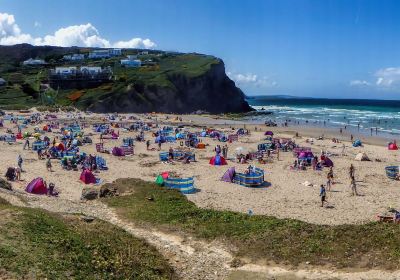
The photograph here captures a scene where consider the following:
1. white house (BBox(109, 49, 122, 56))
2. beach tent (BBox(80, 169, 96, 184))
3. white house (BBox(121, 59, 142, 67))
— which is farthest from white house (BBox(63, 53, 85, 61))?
beach tent (BBox(80, 169, 96, 184))

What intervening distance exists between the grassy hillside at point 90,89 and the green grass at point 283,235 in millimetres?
89846

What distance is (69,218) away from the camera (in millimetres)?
17062

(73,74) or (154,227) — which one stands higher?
(73,74)

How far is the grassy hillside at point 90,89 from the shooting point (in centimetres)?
10894

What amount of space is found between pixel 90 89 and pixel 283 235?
106 meters

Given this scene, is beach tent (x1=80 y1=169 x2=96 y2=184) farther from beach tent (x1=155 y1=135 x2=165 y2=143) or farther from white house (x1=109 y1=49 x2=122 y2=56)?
white house (x1=109 y1=49 x2=122 y2=56)

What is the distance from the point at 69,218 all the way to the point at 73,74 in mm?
112776

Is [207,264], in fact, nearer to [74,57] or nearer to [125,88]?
[125,88]

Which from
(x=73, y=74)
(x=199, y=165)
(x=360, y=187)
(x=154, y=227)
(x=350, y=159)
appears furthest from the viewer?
(x=73, y=74)

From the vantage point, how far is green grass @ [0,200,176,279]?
11445 millimetres

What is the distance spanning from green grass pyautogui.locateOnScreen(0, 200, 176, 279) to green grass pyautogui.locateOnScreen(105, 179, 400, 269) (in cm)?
279

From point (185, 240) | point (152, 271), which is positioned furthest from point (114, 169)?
point (152, 271)

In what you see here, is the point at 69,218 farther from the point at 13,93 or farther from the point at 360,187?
the point at 13,93

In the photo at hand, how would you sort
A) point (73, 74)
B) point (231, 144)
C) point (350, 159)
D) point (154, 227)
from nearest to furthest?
point (154, 227), point (350, 159), point (231, 144), point (73, 74)
